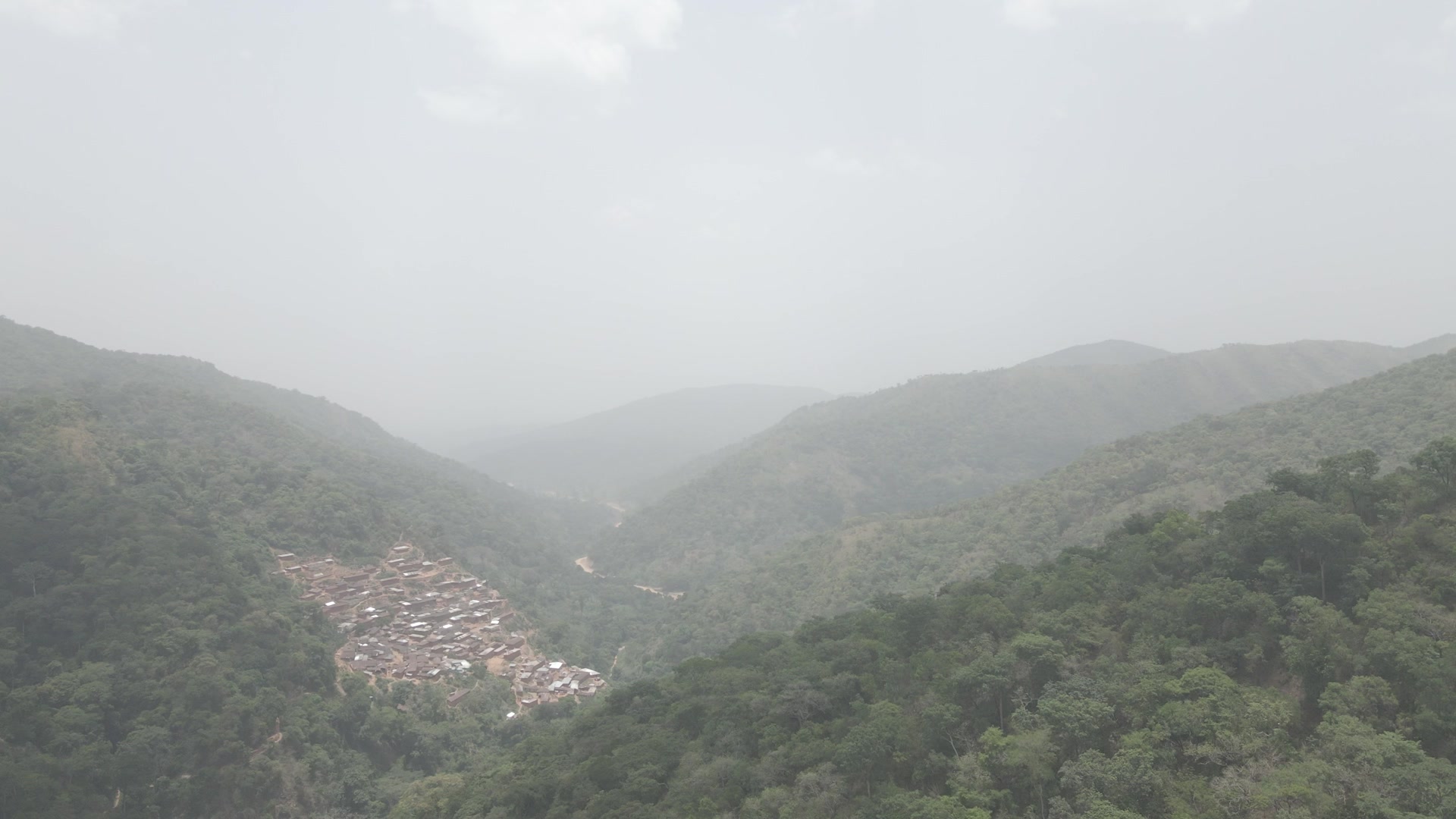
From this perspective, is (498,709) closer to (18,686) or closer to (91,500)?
(18,686)

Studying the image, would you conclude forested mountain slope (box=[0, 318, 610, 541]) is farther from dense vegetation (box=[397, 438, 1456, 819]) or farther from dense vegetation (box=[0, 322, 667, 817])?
dense vegetation (box=[397, 438, 1456, 819])

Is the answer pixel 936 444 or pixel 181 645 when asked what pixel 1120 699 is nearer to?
pixel 181 645

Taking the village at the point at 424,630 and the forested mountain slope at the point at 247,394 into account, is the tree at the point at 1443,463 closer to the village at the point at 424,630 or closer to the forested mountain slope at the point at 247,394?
the village at the point at 424,630

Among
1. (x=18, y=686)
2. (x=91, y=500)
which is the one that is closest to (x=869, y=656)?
(x=18, y=686)

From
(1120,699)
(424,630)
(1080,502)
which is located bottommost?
(424,630)

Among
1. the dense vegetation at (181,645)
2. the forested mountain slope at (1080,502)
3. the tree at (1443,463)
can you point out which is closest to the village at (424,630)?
the dense vegetation at (181,645)

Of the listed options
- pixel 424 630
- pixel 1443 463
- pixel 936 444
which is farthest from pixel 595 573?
pixel 1443 463

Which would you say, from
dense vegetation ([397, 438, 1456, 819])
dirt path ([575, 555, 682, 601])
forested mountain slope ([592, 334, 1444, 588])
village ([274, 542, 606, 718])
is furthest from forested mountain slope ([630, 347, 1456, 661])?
forested mountain slope ([592, 334, 1444, 588])
